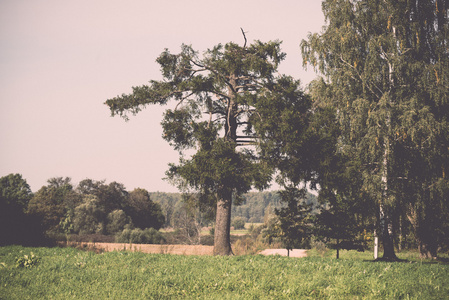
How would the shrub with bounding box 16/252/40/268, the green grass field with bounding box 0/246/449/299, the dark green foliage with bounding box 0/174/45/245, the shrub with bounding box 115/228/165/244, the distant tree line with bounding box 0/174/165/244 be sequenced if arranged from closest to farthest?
the green grass field with bounding box 0/246/449/299 < the shrub with bounding box 16/252/40/268 < the dark green foliage with bounding box 0/174/45/245 < the shrub with bounding box 115/228/165/244 < the distant tree line with bounding box 0/174/165/244

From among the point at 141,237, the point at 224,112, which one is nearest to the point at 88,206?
the point at 141,237

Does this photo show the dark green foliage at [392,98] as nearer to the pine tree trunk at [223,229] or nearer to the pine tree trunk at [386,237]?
the pine tree trunk at [386,237]

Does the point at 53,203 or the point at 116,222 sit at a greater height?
the point at 53,203

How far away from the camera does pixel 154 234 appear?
40.2 m

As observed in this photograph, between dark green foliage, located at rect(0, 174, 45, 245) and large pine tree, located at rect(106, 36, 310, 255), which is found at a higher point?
large pine tree, located at rect(106, 36, 310, 255)

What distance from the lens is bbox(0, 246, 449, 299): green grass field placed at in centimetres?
649

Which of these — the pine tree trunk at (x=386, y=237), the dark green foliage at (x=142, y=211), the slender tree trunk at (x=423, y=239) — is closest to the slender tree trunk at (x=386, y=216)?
the pine tree trunk at (x=386, y=237)

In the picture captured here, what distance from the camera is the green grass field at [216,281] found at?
6.49m

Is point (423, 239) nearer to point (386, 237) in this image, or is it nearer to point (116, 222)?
point (386, 237)

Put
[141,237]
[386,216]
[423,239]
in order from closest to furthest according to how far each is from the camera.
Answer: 1. [386,216]
2. [423,239]
3. [141,237]

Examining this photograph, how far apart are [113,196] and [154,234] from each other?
20.5 meters

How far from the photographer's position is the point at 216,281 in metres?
7.21

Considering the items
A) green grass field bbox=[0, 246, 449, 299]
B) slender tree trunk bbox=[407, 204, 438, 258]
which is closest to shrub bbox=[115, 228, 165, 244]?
slender tree trunk bbox=[407, 204, 438, 258]

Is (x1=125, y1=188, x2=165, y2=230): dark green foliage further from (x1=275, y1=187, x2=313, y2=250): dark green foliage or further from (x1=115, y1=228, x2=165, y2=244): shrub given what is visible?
(x1=275, y1=187, x2=313, y2=250): dark green foliage
